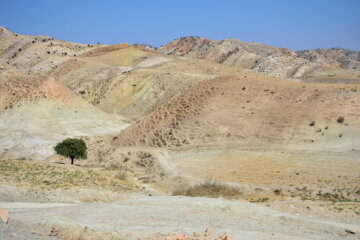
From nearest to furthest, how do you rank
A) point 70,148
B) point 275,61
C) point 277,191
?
point 277,191 < point 70,148 < point 275,61

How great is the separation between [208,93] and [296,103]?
899 cm

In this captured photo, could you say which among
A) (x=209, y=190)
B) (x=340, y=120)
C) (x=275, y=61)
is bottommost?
(x=209, y=190)

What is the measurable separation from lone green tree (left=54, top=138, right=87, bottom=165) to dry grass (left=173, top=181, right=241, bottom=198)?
36.0 feet

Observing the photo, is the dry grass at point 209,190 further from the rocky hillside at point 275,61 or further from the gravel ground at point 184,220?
the rocky hillside at point 275,61

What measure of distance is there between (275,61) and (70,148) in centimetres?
7698

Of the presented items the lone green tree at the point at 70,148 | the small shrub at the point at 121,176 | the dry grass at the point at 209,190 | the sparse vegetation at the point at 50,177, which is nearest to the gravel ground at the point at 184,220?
the dry grass at the point at 209,190

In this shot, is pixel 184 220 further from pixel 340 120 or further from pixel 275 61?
pixel 275 61

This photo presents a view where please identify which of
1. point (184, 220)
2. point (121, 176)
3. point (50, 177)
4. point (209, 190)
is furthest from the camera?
point (121, 176)

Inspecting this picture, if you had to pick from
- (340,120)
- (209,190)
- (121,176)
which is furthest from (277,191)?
(340,120)

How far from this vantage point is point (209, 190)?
21.4 metres

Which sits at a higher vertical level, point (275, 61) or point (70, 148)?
point (275, 61)

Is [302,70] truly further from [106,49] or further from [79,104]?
A: [79,104]

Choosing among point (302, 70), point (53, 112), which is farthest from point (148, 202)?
point (302, 70)

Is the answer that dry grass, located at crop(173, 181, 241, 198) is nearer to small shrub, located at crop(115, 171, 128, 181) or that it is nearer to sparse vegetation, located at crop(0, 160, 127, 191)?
sparse vegetation, located at crop(0, 160, 127, 191)
